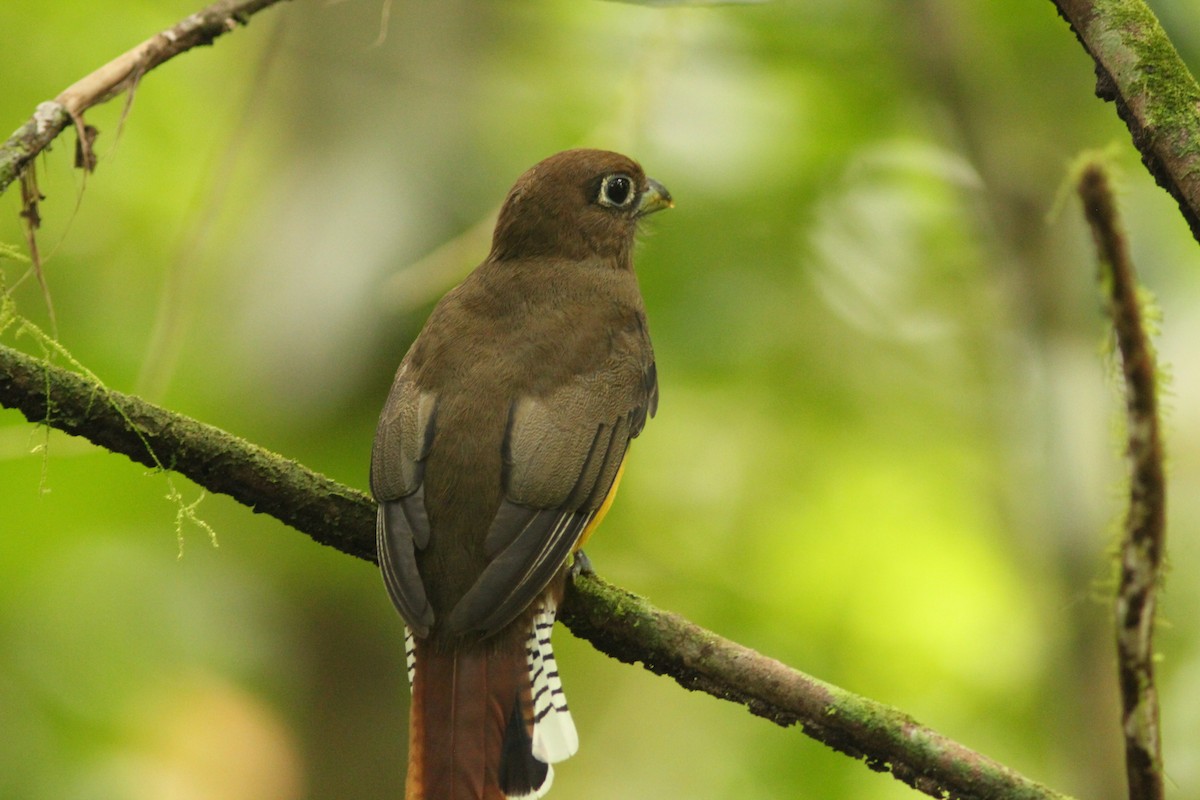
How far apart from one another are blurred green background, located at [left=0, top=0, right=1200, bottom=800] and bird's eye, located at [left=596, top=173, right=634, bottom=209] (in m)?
0.24

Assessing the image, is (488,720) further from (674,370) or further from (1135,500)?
(674,370)

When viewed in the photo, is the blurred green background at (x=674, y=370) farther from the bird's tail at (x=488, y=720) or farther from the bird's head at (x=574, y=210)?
the bird's tail at (x=488, y=720)

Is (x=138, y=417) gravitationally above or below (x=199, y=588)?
above

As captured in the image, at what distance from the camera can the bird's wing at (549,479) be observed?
3223 millimetres

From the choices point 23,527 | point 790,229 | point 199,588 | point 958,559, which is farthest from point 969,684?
point 23,527

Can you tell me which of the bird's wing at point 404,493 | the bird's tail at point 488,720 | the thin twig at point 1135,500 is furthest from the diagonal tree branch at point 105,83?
the thin twig at point 1135,500

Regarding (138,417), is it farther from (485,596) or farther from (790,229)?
(790,229)

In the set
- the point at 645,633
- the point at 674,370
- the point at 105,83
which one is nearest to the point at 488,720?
the point at 645,633

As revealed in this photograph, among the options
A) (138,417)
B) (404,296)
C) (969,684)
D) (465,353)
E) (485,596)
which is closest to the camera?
(138,417)

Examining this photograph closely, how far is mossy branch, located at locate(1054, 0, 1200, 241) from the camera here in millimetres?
2037

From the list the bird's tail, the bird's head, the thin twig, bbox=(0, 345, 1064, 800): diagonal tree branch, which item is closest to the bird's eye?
the bird's head

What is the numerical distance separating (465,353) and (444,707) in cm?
103

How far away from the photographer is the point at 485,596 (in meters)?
3.21

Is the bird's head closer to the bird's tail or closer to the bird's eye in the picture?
the bird's eye
